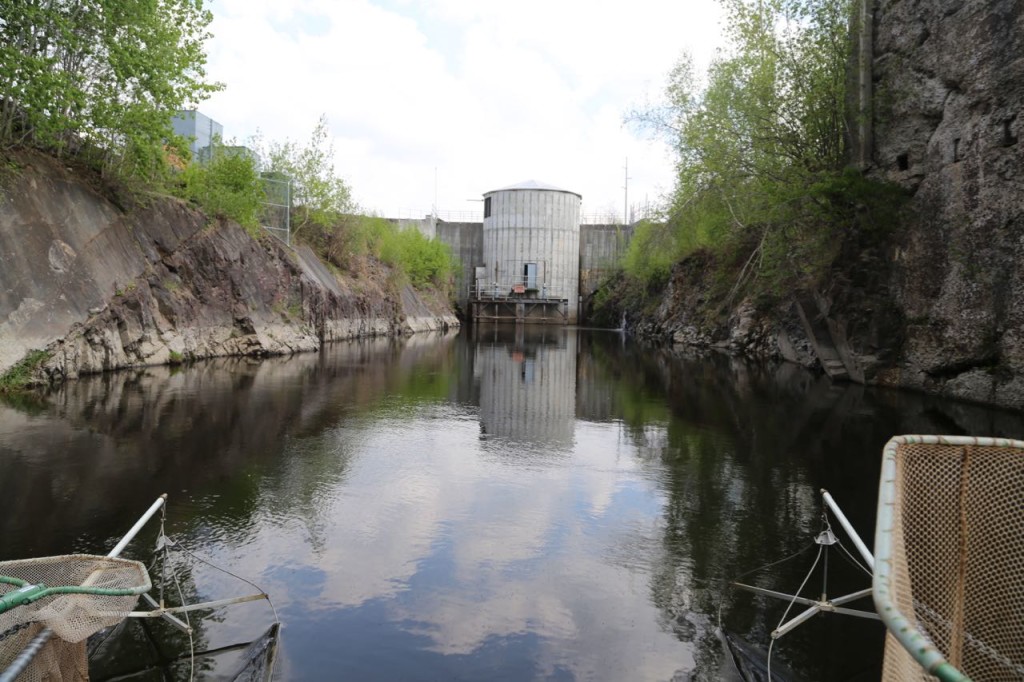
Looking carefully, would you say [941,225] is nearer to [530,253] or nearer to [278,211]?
[278,211]

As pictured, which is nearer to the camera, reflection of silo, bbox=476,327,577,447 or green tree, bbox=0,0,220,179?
reflection of silo, bbox=476,327,577,447

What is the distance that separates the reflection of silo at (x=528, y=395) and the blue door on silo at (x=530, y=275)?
3443 cm

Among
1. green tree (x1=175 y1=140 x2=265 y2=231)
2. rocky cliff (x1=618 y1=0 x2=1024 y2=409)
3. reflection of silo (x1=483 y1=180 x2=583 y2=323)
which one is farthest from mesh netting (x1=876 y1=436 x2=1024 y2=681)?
reflection of silo (x1=483 y1=180 x2=583 y2=323)

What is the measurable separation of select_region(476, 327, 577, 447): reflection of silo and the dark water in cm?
20

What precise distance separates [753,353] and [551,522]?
1146 inches

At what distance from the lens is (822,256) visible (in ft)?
75.2

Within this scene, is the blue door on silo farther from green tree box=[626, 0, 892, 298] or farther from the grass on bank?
the grass on bank

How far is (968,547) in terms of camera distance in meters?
3.57

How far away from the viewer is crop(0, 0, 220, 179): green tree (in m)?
17.0

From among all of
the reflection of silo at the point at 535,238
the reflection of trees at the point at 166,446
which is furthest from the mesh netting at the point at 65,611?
the reflection of silo at the point at 535,238

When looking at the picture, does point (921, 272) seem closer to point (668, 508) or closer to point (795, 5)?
point (795, 5)

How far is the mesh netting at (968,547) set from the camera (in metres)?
3.46

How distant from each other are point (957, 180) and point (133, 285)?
74.6ft

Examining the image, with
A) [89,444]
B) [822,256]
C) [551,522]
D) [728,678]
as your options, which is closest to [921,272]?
[822,256]
